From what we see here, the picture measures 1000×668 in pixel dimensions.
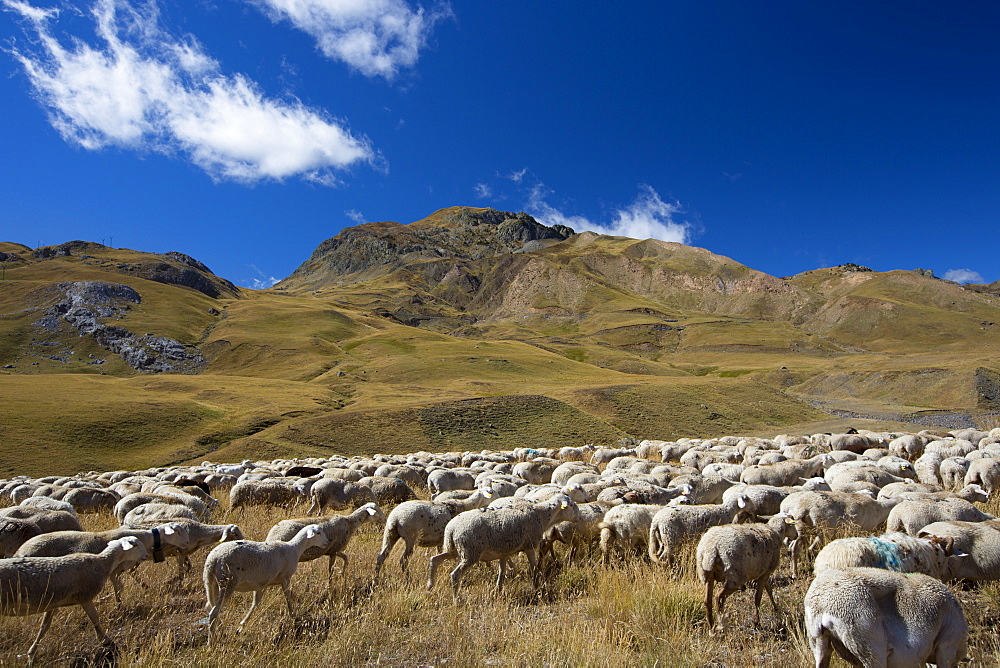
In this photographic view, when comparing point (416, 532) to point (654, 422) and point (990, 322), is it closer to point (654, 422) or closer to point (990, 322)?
point (654, 422)

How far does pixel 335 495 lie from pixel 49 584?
8422 millimetres

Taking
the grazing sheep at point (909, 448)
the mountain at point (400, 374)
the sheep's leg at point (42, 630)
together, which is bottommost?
the sheep's leg at point (42, 630)

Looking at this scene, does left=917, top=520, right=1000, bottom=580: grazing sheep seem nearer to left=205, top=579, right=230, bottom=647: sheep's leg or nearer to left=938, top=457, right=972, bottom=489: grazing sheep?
left=938, top=457, right=972, bottom=489: grazing sheep

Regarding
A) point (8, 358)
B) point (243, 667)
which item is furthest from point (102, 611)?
point (8, 358)

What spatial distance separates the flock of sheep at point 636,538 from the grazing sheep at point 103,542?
0.03 metres

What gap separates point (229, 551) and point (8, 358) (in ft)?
422

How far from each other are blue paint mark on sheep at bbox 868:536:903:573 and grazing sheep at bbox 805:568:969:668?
157cm

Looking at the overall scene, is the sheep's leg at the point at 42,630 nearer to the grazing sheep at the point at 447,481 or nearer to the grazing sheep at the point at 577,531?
the grazing sheep at the point at 577,531

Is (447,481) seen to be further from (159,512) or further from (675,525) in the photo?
(675,525)

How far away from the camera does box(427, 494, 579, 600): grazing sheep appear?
8.59 meters

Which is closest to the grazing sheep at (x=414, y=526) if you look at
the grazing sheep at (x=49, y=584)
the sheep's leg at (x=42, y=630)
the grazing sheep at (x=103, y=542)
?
the grazing sheep at (x=103, y=542)

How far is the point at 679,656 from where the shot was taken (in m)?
5.75

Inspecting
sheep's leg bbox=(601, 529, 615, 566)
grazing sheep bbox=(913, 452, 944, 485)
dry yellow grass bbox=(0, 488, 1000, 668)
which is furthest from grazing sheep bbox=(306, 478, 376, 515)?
grazing sheep bbox=(913, 452, 944, 485)

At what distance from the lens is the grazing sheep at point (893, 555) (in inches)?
255
